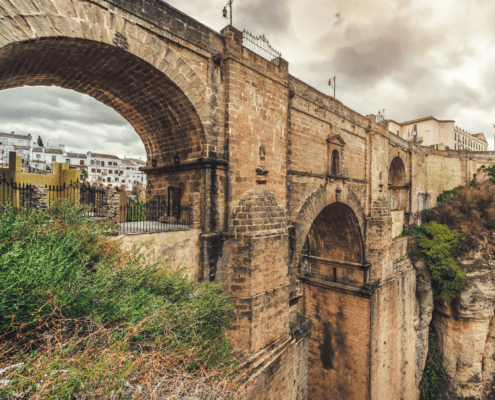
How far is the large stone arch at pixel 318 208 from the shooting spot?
9.05 metres

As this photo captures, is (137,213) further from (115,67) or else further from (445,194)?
(445,194)

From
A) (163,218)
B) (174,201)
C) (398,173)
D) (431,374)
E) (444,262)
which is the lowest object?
(431,374)

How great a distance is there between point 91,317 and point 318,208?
8.22 m

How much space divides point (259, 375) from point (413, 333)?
47.4 feet

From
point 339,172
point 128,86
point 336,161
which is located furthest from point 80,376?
point 336,161

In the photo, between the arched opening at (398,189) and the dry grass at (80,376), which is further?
the arched opening at (398,189)

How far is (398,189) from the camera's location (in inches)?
786

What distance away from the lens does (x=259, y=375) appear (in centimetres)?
662

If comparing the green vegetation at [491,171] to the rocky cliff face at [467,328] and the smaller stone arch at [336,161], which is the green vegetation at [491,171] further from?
the smaller stone arch at [336,161]

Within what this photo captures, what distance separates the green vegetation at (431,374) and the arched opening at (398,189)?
9.00 meters

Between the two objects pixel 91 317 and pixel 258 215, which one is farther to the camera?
pixel 258 215

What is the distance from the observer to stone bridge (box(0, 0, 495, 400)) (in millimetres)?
5316

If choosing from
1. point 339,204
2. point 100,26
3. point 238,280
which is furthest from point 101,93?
point 339,204

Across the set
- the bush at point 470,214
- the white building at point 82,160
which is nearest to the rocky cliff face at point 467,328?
the bush at point 470,214
